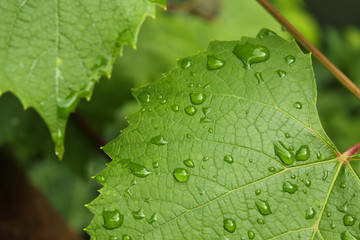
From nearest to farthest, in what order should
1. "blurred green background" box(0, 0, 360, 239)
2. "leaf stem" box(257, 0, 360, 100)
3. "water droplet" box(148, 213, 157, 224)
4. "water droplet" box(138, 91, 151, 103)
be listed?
1. "water droplet" box(148, 213, 157, 224)
2. "water droplet" box(138, 91, 151, 103)
3. "leaf stem" box(257, 0, 360, 100)
4. "blurred green background" box(0, 0, 360, 239)

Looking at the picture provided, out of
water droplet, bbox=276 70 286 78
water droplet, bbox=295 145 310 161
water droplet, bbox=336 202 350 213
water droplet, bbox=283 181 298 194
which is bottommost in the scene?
water droplet, bbox=336 202 350 213

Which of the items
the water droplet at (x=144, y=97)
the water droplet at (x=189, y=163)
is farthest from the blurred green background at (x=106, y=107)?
the water droplet at (x=189, y=163)

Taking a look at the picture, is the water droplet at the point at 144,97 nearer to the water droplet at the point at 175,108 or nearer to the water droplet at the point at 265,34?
the water droplet at the point at 175,108

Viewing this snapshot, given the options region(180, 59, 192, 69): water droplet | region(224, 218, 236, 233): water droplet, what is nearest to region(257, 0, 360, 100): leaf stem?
region(180, 59, 192, 69): water droplet

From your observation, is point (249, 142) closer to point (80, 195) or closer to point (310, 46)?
point (310, 46)

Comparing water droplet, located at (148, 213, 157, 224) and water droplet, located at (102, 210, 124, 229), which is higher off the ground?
water droplet, located at (148, 213, 157, 224)

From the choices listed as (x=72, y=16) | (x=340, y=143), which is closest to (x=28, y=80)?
(x=72, y=16)

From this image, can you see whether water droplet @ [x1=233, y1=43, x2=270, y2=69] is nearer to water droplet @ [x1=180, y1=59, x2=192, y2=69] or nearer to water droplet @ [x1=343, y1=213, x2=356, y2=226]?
water droplet @ [x1=180, y1=59, x2=192, y2=69]
